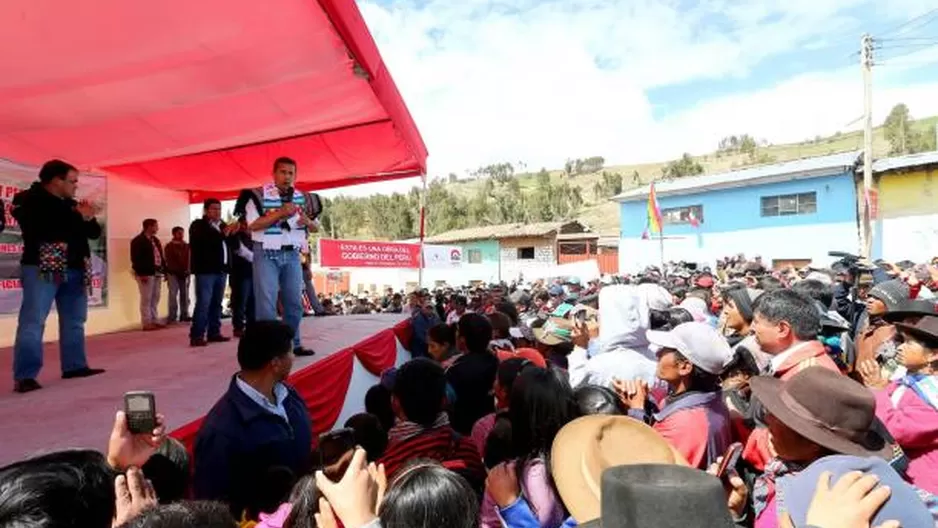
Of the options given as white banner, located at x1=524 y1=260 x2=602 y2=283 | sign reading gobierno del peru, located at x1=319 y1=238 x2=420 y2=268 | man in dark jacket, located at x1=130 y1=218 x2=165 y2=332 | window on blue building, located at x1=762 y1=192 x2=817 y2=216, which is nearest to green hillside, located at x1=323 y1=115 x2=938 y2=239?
window on blue building, located at x1=762 y1=192 x2=817 y2=216

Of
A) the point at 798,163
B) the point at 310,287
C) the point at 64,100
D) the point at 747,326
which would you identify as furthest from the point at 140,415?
the point at 798,163

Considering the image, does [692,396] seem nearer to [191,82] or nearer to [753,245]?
[191,82]

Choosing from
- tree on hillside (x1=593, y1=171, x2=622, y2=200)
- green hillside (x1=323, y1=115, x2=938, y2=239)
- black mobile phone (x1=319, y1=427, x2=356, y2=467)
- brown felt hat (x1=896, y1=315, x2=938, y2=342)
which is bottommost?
black mobile phone (x1=319, y1=427, x2=356, y2=467)

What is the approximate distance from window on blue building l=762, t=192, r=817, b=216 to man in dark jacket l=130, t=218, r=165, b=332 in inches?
873

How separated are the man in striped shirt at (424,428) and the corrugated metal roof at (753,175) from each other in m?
22.7

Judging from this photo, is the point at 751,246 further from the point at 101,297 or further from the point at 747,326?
the point at 101,297

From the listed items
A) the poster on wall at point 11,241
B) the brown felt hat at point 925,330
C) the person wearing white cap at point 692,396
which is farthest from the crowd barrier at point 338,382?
the brown felt hat at point 925,330

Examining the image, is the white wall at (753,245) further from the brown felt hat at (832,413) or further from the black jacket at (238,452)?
the black jacket at (238,452)

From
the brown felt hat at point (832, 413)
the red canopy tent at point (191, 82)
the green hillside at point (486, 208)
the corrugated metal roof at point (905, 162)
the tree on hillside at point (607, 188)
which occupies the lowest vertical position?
the brown felt hat at point (832, 413)

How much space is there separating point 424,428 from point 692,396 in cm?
114

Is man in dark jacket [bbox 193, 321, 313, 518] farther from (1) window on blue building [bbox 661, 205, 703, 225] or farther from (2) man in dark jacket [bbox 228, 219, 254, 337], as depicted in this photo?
(1) window on blue building [bbox 661, 205, 703, 225]

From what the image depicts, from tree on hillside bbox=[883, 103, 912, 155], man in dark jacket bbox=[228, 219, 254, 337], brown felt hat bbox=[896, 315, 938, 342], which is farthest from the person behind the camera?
tree on hillside bbox=[883, 103, 912, 155]

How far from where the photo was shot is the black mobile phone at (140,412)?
66.2 inches

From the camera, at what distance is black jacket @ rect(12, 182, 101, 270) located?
352 centimetres
